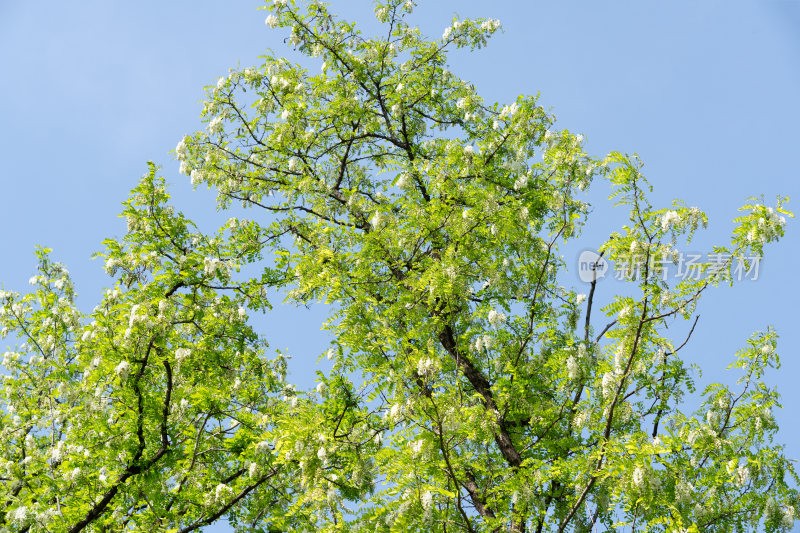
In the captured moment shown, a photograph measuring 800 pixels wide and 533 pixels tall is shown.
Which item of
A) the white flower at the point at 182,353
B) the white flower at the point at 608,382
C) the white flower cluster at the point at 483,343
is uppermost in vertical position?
the white flower cluster at the point at 483,343

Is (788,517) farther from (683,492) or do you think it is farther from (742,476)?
(683,492)

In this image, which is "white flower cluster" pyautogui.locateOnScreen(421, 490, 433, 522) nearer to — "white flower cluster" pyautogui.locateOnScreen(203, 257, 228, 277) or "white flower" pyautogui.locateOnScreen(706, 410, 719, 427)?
"white flower" pyautogui.locateOnScreen(706, 410, 719, 427)

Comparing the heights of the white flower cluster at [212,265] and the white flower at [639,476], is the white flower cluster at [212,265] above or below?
above

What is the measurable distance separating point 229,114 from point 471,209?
6135 millimetres

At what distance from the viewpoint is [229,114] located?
43.0 feet

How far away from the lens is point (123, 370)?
8289 millimetres

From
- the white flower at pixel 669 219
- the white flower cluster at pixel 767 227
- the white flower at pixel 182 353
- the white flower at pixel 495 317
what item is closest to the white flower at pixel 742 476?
the white flower cluster at pixel 767 227

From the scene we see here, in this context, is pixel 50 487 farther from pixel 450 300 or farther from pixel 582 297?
pixel 582 297

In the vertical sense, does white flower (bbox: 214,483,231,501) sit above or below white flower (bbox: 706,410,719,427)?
below

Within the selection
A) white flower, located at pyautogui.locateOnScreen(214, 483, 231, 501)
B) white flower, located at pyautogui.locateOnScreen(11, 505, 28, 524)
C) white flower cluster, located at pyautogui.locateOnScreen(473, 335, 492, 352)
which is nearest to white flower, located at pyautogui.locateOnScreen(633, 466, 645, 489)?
white flower cluster, located at pyautogui.locateOnScreen(473, 335, 492, 352)

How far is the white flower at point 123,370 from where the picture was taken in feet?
27.0

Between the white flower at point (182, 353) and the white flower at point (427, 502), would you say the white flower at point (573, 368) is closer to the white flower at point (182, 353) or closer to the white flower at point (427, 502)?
the white flower at point (427, 502)

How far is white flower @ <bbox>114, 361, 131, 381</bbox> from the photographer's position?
8227 mm

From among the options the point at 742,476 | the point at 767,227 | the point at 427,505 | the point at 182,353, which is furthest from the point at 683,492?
the point at 182,353
